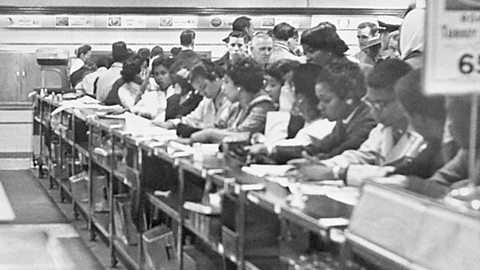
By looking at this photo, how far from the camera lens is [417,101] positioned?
3.90 metres

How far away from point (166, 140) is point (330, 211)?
3382mm

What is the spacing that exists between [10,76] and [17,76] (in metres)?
0.12

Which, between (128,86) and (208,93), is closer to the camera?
(208,93)

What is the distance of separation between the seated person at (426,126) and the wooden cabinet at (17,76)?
1205cm

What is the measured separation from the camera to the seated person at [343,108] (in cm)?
487

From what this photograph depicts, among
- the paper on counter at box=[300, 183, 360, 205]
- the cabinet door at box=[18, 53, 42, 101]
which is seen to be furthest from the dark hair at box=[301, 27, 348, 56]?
the cabinet door at box=[18, 53, 42, 101]

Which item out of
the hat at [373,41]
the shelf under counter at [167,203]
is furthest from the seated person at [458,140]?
the hat at [373,41]

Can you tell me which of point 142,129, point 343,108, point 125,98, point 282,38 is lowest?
point 142,129

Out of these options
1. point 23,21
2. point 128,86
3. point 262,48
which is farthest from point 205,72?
point 23,21

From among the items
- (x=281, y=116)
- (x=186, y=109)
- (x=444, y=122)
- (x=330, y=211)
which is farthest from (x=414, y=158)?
(x=186, y=109)

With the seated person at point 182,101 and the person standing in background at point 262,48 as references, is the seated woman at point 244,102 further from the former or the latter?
the person standing in background at point 262,48

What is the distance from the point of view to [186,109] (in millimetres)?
8383

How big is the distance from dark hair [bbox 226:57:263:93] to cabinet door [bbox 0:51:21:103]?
9.27 metres

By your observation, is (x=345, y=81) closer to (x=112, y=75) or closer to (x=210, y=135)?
(x=210, y=135)
